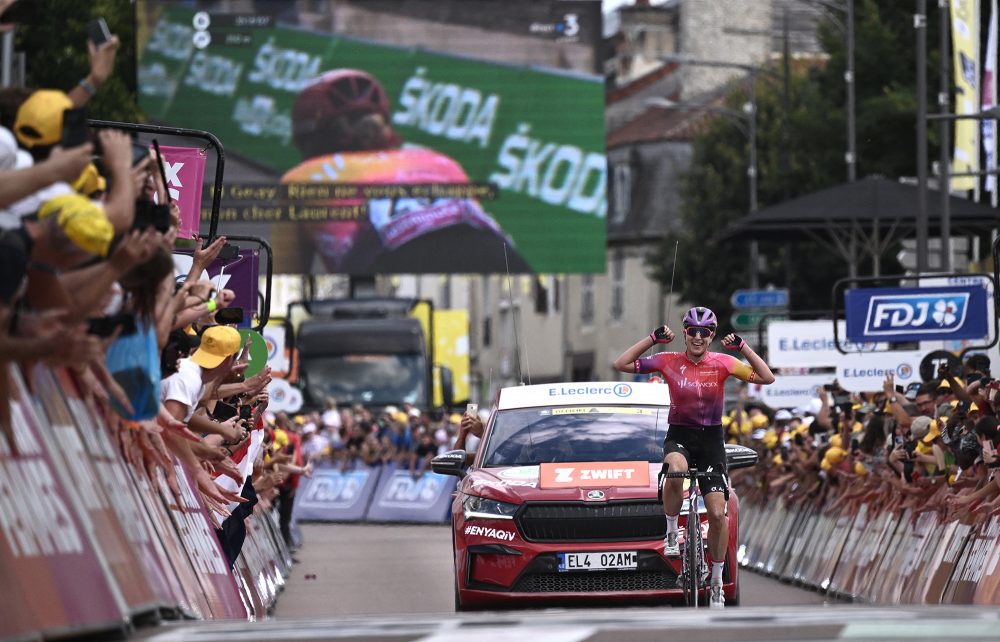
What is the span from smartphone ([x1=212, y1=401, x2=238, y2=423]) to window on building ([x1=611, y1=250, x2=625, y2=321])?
219 ft

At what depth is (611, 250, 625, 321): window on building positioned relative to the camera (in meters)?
82.5

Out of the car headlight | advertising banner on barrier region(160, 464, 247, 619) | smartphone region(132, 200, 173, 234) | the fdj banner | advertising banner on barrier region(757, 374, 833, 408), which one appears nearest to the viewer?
smartphone region(132, 200, 173, 234)

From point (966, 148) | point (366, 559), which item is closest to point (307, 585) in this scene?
point (366, 559)

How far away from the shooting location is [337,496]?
4016cm

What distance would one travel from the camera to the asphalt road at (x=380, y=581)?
60.2ft

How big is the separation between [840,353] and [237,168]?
21.7 m

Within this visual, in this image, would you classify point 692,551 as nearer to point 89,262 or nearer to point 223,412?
point 223,412

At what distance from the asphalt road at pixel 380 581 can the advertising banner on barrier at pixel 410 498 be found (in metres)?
5.08

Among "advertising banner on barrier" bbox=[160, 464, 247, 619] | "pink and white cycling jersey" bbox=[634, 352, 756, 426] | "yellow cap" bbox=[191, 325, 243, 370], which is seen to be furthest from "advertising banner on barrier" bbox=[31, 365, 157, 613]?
"pink and white cycling jersey" bbox=[634, 352, 756, 426]

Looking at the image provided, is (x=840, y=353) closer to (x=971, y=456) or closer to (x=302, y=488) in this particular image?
(x=971, y=456)

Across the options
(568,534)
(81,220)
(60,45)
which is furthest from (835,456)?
(60,45)

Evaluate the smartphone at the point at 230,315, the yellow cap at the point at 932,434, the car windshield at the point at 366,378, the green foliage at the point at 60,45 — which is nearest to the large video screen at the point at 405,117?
the car windshield at the point at 366,378

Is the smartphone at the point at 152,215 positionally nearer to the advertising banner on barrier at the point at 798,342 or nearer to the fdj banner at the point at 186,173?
the fdj banner at the point at 186,173

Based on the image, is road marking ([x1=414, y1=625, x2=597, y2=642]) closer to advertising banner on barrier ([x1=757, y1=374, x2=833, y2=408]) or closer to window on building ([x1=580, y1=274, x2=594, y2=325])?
advertising banner on barrier ([x1=757, y1=374, x2=833, y2=408])
